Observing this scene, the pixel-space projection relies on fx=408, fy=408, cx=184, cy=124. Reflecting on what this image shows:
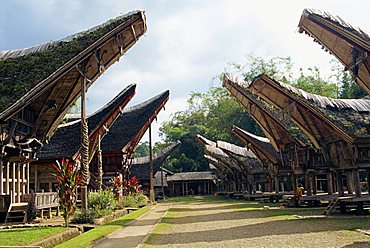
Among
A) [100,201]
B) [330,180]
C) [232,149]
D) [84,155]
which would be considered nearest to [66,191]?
[84,155]

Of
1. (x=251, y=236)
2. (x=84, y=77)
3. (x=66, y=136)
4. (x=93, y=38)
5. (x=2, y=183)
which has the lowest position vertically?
(x=251, y=236)

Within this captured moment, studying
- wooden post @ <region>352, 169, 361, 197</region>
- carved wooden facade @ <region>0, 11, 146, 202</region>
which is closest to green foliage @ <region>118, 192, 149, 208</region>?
carved wooden facade @ <region>0, 11, 146, 202</region>

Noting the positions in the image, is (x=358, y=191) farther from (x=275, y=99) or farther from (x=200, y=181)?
(x=200, y=181)

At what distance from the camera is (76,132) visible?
22.8 m

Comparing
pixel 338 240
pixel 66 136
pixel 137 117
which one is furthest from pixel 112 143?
pixel 338 240

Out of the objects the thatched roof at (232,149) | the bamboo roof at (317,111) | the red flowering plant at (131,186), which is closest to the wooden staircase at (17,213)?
the bamboo roof at (317,111)

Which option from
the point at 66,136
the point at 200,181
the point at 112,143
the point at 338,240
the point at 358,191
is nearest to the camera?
the point at 338,240

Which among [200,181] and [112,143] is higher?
[112,143]

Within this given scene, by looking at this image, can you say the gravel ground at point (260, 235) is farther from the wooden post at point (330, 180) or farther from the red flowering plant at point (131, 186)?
the red flowering plant at point (131, 186)

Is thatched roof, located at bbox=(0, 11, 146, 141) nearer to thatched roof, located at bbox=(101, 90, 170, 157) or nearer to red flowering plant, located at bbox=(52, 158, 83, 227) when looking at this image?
red flowering plant, located at bbox=(52, 158, 83, 227)

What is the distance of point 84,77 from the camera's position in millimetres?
14883

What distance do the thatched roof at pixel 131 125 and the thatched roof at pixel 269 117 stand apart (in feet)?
29.1

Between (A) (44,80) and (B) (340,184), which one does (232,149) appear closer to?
(B) (340,184)

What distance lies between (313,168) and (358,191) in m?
4.36
